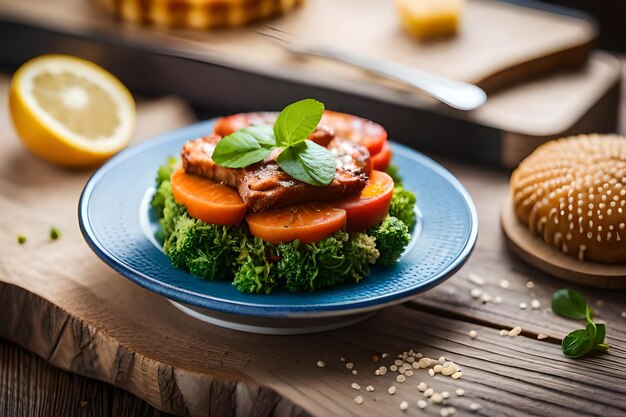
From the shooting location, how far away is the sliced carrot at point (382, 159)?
7.72ft

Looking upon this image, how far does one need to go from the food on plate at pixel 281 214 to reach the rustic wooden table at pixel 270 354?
0.60ft

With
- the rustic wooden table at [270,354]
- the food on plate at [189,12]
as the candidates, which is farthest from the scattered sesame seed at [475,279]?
the food on plate at [189,12]

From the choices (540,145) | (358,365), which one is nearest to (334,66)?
(540,145)

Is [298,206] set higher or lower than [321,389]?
higher

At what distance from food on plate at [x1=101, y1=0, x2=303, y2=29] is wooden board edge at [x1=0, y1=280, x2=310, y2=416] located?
170 centimetres

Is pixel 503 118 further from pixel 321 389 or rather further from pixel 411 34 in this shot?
pixel 321 389

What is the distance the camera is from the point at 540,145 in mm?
2891

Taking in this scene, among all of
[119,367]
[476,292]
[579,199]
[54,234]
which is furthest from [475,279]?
[54,234]

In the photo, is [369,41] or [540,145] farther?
[369,41]

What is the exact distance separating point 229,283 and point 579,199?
41.7 inches

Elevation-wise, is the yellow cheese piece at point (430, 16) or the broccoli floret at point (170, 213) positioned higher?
the yellow cheese piece at point (430, 16)

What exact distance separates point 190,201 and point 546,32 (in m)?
2.18

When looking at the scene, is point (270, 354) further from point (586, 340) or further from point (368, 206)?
point (586, 340)

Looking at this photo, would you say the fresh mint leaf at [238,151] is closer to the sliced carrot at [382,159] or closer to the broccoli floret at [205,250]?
the broccoli floret at [205,250]
